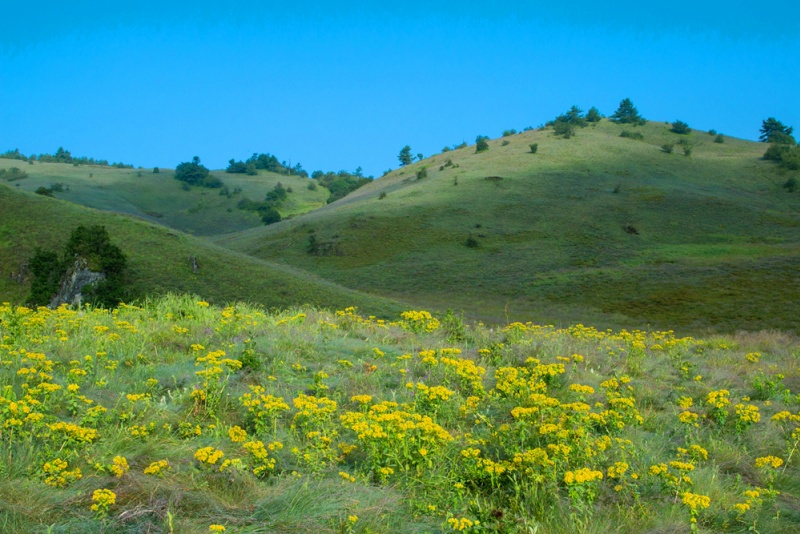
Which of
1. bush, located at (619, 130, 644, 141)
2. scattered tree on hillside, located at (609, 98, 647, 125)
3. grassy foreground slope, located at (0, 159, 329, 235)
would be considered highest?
scattered tree on hillside, located at (609, 98, 647, 125)

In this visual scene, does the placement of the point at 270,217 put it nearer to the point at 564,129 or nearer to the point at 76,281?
the point at 564,129

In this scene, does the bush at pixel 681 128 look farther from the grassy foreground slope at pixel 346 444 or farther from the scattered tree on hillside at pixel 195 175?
the grassy foreground slope at pixel 346 444

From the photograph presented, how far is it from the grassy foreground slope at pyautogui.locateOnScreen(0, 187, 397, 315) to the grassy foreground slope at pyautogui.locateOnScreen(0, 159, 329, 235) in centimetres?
4931

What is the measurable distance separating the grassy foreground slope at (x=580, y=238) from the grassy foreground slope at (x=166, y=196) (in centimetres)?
2276

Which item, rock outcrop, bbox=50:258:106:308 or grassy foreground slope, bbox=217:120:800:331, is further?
grassy foreground slope, bbox=217:120:800:331

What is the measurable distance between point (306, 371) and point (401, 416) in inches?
86.3

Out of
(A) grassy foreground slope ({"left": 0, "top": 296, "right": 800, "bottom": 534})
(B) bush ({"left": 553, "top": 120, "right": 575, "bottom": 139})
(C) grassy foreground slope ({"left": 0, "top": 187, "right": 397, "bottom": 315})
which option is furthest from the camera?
(B) bush ({"left": 553, "top": 120, "right": 575, "bottom": 139})

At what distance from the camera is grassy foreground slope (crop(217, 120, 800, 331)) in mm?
38062

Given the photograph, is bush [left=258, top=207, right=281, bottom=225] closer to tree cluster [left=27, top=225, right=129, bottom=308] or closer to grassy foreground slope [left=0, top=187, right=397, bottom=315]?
grassy foreground slope [left=0, top=187, right=397, bottom=315]

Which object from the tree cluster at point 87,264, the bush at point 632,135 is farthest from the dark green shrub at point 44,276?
the bush at point 632,135

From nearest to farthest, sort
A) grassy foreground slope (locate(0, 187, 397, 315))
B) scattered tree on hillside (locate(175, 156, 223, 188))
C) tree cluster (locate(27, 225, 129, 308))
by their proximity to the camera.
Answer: tree cluster (locate(27, 225, 129, 308)), grassy foreground slope (locate(0, 187, 397, 315)), scattered tree on hillside (locate(175, 156, 223, 188))

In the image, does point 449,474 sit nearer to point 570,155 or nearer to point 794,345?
point 794,345

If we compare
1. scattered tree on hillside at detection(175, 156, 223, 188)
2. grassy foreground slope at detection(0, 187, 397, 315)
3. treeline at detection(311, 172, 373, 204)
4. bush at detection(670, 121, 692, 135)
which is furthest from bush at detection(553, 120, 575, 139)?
grassy foreground slope at detection(0, 187, 397, 315)

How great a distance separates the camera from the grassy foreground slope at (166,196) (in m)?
88.7
